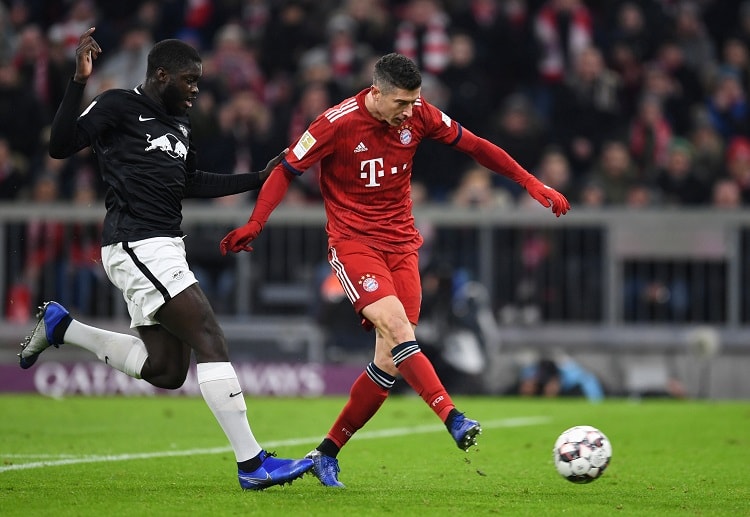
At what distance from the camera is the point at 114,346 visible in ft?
25.0

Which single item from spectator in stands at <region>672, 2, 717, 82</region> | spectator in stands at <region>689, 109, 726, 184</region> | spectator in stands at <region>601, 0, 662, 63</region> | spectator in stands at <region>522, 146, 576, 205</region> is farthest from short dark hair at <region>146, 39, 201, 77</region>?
spectator in stands at <region>672, 2, 717, 82</region>

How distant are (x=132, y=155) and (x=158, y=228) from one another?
0.41 m

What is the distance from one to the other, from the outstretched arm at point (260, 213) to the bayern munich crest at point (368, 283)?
0.64 meters

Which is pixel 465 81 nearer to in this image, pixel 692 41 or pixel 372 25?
pixel 372 25

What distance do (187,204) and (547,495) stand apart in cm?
1000

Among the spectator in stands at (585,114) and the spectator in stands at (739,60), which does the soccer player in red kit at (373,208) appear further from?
the spectator in stands at (739,60)

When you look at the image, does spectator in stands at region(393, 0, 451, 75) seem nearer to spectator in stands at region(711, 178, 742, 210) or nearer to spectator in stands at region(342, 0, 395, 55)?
spectator in stands at region(342, 0, 395, 55)

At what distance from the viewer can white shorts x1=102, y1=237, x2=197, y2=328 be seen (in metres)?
7.05

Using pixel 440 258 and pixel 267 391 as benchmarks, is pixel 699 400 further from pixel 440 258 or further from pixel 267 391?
pixel 267 391

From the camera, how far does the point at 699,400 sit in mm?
15484

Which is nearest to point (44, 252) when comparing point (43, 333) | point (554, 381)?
point (554, 381)

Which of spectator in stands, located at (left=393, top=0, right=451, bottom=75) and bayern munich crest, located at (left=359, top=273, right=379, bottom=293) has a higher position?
spectator in stands, located at (left=393, top=0, right=451, bottom=75)

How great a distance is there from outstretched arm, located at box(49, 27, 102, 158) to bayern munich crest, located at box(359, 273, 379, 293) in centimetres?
169

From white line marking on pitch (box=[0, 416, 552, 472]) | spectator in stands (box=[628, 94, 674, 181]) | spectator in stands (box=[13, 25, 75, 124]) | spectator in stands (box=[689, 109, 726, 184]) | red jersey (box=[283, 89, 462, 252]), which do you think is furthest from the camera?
spectator in stands (box=[628, 94, 674, 181])
